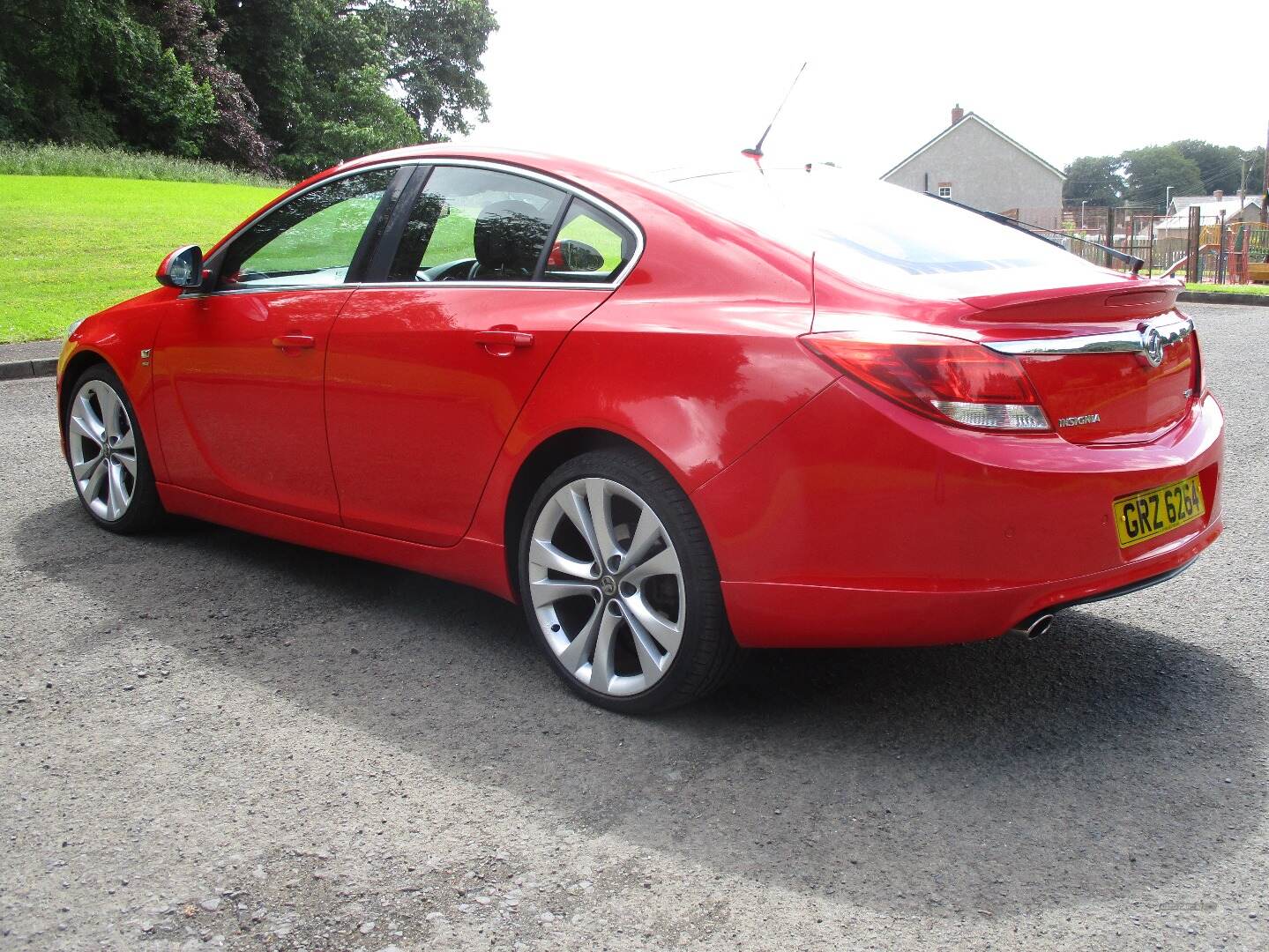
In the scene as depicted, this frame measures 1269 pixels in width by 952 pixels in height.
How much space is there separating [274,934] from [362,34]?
2347 inches

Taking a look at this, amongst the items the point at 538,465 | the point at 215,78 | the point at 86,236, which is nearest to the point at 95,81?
the point at 215,78

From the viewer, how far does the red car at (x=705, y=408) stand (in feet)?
9.89

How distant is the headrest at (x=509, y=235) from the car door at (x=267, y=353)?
0.51 m

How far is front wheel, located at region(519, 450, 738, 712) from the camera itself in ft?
11.0

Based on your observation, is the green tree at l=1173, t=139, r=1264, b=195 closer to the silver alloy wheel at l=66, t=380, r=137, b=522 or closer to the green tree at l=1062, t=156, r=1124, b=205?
the green tree at l=1062, t=156, r=1124, b=205

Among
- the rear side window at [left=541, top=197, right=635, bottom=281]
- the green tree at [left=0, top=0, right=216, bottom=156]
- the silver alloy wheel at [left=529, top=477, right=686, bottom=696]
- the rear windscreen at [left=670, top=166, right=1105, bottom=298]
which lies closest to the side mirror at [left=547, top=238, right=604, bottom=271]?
the rear side window at [left=541, top=197, right=635, bottom=281]

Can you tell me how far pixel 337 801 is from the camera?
3.12 metres

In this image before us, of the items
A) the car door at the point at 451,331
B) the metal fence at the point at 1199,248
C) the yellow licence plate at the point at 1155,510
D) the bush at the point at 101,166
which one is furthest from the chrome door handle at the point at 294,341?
the bush at the point at 101,166

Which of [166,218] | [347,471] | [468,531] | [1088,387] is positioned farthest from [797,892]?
[166,218]

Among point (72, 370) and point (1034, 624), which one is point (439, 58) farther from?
point (1034, 624)

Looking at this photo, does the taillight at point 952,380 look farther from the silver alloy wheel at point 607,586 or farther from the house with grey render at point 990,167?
the house with grey render at point 990,167

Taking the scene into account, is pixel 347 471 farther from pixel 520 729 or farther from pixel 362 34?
pixel 362 34

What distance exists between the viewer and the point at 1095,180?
179 metres

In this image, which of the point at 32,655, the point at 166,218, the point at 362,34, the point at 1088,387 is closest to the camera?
the point at 1088,387
